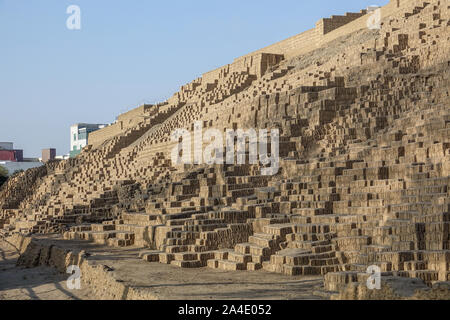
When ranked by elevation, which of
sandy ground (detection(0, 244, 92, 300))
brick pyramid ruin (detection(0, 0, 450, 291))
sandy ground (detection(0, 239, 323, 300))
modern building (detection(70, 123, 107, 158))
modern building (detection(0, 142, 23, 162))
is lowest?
sandy ground (detection(0, 244, 92, 300))

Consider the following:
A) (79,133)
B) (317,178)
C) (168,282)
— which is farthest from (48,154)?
(168,282)

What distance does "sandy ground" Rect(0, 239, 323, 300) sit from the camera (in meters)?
11.8

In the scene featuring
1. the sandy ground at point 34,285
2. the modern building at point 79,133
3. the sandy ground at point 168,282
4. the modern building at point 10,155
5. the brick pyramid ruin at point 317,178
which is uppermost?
the modern building at point 79,133

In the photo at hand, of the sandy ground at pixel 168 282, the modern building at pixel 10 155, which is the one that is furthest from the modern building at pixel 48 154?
the sandy ground at pixel 168 282

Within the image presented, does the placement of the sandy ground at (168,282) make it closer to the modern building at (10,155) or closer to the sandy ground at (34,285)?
the sandy ground at (34,285)

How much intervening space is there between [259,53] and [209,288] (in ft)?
92.0

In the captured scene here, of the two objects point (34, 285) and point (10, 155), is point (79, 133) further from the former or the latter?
point (34, 285)

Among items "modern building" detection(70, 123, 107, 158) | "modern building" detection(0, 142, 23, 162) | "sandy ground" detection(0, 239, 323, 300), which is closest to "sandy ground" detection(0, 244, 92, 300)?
"sandy ground" detection(0, 239, 323, 300)

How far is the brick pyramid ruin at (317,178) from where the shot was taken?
45.5 feet

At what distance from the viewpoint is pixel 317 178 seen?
17.9 meters

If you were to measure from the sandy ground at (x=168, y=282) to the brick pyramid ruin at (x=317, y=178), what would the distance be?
0.55 m

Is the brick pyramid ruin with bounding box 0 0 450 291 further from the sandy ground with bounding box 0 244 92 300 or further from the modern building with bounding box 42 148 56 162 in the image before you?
the modern building with bounding box 42 148 56 162

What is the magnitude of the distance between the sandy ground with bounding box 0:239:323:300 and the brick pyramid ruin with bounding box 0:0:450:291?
0.55 metres

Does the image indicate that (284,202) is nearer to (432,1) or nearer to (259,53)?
(432,1)
